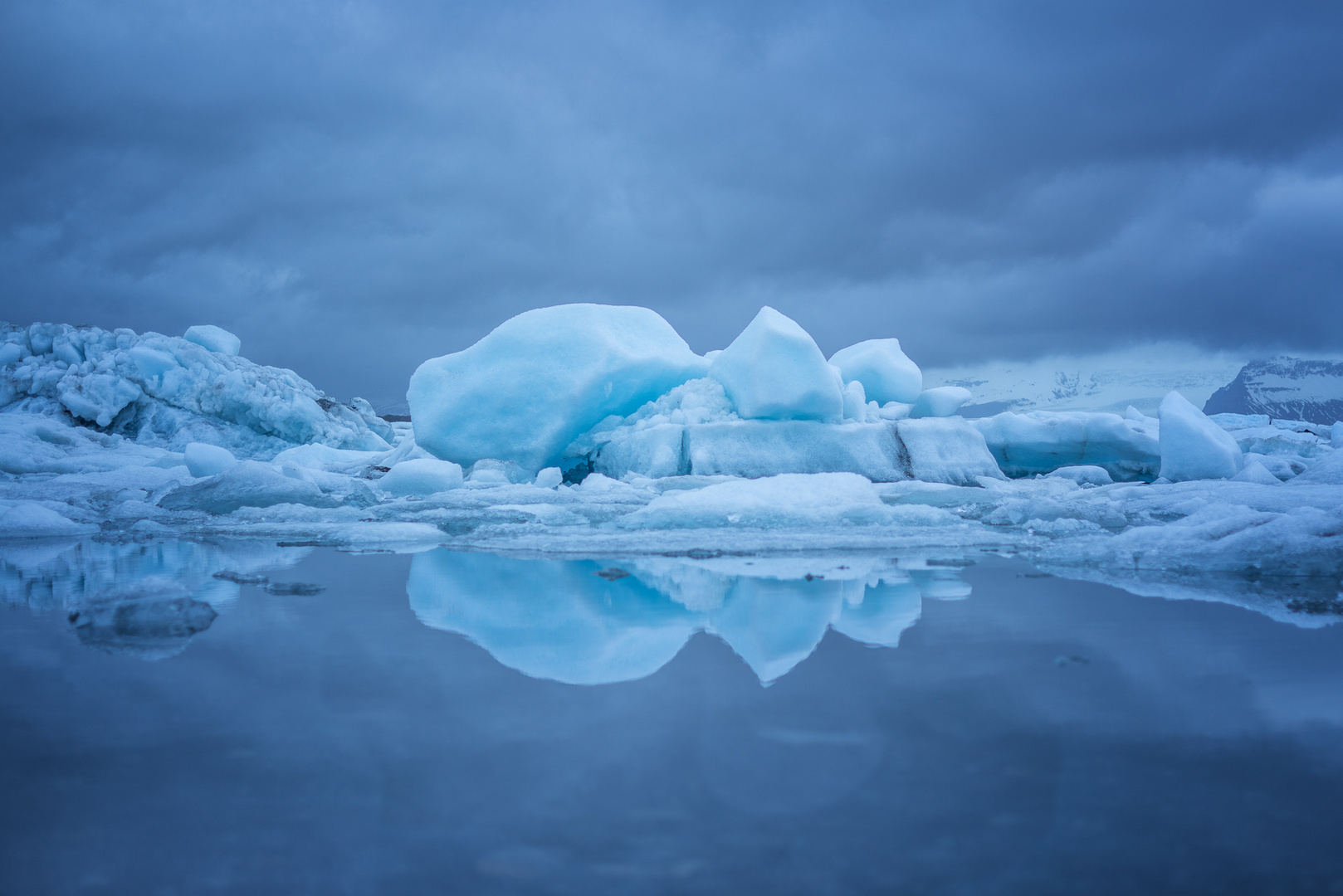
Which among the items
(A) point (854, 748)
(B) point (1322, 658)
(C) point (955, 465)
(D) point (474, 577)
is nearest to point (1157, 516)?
(C) point (955, 465)

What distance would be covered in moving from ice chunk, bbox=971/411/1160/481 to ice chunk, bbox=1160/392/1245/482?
1.37 metres

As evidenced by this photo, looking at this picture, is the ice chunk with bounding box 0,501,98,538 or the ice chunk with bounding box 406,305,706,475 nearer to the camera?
the ice chunk with bounding box 0,501,98,538

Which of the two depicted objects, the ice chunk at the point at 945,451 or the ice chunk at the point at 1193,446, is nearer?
the ice chunk at the point at 1193,446

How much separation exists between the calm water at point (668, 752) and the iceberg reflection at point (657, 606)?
2 cm

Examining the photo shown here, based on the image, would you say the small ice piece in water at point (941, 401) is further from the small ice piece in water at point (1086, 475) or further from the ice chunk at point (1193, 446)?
the ice chunk at point (1193, 446)

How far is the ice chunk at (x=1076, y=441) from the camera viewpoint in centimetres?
1119

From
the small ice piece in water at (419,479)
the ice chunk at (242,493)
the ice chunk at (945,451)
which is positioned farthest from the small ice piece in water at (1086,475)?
the ice chunk at (242,493)

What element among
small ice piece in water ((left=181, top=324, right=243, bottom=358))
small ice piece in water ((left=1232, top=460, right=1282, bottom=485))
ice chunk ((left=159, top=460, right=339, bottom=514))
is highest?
small ice piece in water ((left=181, top=324, right=243, bottom=358))

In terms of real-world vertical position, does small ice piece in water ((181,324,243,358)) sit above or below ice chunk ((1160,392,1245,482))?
above

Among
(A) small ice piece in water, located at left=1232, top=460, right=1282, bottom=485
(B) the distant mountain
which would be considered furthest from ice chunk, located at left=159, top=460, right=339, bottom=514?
(B) the distant mountain

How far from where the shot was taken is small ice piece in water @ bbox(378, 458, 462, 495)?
28.9 ft

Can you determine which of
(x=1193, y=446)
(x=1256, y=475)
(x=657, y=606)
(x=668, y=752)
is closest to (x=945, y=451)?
(x=1193, y=446)

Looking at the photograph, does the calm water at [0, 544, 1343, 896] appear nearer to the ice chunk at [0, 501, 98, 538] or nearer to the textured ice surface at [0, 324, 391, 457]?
the ice chunk at [0, 501, 98, 538]

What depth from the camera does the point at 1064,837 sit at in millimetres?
951
